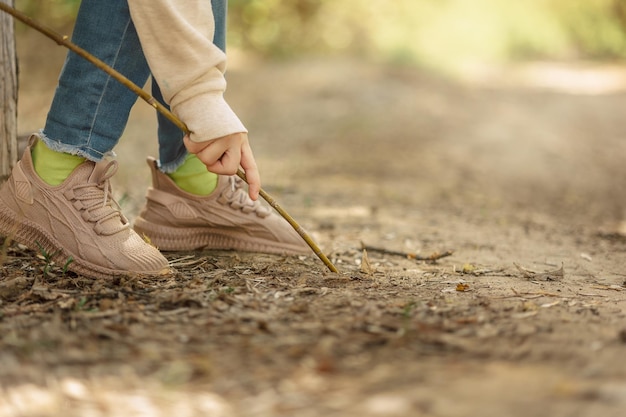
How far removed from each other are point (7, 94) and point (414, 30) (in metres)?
9.42

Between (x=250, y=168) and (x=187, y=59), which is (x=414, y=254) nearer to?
(x=250, y=168)

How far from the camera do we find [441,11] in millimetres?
11898

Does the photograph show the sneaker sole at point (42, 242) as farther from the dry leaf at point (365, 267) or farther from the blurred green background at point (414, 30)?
the blurred green background at point (414, 30)

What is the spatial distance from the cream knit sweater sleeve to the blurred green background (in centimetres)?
507

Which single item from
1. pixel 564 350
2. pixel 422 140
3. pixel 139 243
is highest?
Answer: pixel 422 140

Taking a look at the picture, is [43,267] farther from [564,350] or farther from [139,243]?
[564,350]

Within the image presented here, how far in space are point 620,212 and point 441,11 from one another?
868 centimetres

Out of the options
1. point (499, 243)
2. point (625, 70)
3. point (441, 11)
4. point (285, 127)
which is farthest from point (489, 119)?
point (625, 70)

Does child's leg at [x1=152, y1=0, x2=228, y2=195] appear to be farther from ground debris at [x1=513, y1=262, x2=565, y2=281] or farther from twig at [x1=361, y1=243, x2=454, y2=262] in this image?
ground debris at [x1=513, y1=262, x2=565, y2=281]

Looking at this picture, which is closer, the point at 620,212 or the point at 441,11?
the point at 620,212

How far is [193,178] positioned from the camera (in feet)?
7.34

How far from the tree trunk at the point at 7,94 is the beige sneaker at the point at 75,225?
33 cm

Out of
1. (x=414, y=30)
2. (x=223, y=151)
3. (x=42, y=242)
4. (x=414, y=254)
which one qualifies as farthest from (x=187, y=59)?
(x=414, y=30)

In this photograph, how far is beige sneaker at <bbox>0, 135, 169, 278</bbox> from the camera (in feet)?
6.07
